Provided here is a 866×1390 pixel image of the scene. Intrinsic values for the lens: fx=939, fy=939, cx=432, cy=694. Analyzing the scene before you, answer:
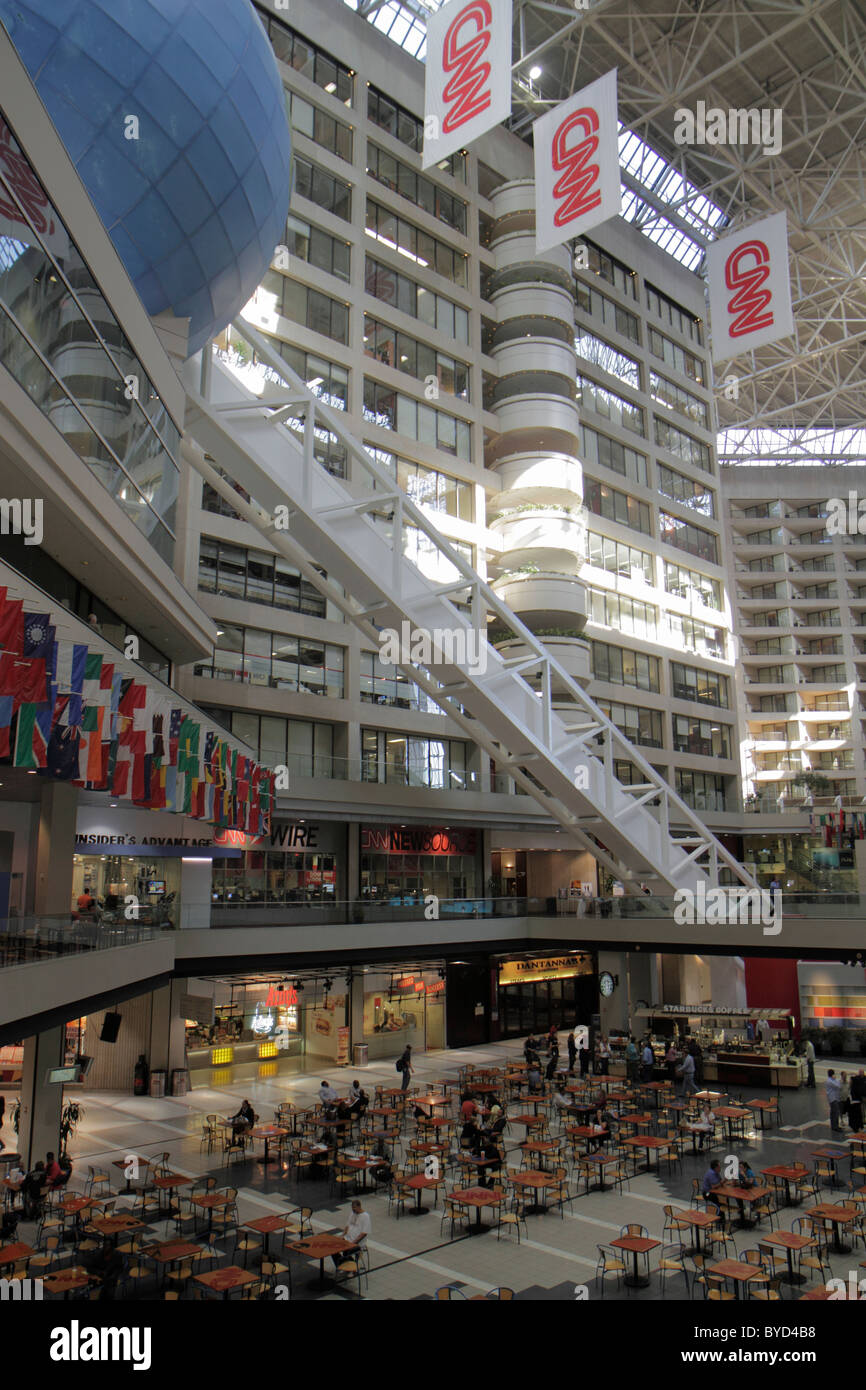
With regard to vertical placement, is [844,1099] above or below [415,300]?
below

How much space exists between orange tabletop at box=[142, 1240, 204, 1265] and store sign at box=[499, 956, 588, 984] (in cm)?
2353

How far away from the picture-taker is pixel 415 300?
37.5 metres

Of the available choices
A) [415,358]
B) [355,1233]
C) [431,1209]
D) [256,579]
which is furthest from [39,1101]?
[415,358]

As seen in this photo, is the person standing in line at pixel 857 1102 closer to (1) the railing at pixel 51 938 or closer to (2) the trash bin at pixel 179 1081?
(1) the railing at pixel 51 938

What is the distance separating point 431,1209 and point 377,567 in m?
13.7

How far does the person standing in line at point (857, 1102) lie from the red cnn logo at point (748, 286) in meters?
20.2

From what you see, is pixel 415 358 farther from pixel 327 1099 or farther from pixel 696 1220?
pixel 696 1220

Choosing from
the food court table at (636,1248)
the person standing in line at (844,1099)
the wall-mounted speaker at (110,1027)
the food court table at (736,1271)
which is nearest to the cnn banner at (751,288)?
the person standing in line at (844,1099)

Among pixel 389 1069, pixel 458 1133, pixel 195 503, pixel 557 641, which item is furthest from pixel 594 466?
pixel 458 1133

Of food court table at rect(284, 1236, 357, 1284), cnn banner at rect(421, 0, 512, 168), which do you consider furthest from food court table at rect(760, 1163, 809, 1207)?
cnn banner at rect(421, 0, 512, 168)

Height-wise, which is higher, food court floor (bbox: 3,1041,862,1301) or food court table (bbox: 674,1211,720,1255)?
food court table (bbox: 674,1211,720,1255)

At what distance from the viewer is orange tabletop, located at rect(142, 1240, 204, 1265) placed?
12.7m

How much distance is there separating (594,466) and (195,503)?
2205 centimetres

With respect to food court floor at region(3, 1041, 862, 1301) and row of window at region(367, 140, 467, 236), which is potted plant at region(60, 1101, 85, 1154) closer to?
food court floor at region(3, 1041, 862, 1301)
